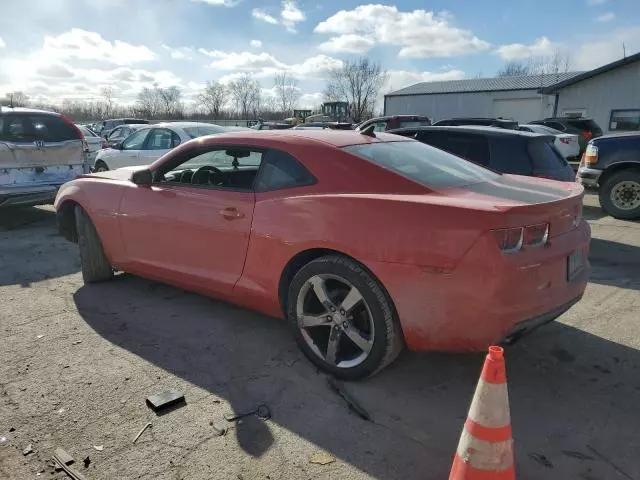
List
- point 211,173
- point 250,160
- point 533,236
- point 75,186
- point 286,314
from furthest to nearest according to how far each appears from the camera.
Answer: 1. point 75,186
2. point 211,173
3. point 250,160
4. point 286,314
5. point 533,236

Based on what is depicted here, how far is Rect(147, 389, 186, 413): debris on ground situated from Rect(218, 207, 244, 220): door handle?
119cm

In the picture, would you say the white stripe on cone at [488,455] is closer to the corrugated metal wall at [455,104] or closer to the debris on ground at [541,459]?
the debris on ground at [541,459]

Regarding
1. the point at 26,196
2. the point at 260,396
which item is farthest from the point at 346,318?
the point at 26,196

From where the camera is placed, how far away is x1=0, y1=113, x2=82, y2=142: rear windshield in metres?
7.22

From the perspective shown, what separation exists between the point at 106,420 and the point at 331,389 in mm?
1252

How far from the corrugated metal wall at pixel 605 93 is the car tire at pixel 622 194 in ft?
61.0

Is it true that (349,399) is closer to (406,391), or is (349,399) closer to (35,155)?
(406,391)

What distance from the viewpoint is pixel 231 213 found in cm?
342

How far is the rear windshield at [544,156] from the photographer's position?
234 inches

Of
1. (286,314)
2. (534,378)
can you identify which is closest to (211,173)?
(286,314)

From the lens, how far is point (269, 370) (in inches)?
125

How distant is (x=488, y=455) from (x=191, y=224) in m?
2.55

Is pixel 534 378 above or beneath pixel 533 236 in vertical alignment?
beneath

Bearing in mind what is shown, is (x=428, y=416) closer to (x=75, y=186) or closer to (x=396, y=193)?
(x=396, y=193)
